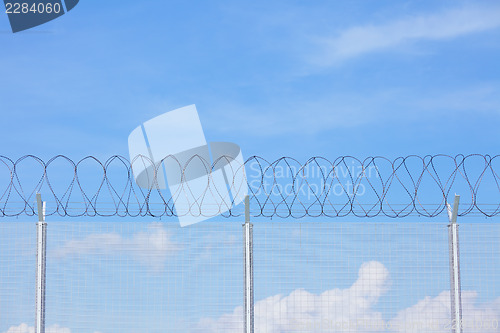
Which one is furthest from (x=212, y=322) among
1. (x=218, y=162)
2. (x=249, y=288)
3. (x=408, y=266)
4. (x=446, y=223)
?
(x=446, y=223)

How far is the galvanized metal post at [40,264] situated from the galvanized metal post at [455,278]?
5.68 meters

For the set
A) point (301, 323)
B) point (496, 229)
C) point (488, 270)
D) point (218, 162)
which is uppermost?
point (218, 162)

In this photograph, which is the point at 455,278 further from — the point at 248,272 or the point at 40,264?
the point at 40,264

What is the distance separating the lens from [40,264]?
29.8 ft

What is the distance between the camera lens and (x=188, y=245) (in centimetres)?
897

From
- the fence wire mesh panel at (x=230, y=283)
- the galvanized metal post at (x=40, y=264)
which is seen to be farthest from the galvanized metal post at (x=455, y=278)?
the galvanized metal post at (x=40, y=264)

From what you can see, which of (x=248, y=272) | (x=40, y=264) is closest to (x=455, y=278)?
(x=248, y=272)

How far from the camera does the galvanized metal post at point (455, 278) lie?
9281mm

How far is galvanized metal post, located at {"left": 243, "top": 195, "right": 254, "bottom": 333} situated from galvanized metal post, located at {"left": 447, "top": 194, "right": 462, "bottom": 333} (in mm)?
2847

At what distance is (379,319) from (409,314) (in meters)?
0.44

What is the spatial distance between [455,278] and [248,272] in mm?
2942

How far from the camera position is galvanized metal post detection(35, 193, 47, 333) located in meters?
9.02

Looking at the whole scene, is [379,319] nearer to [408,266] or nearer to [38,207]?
[408,266]

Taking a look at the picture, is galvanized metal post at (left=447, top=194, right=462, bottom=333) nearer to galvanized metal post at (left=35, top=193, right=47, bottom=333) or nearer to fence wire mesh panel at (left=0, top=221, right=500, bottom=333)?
fence wire mesh panel at (left=0, top=221, right=500, bottom=333)
